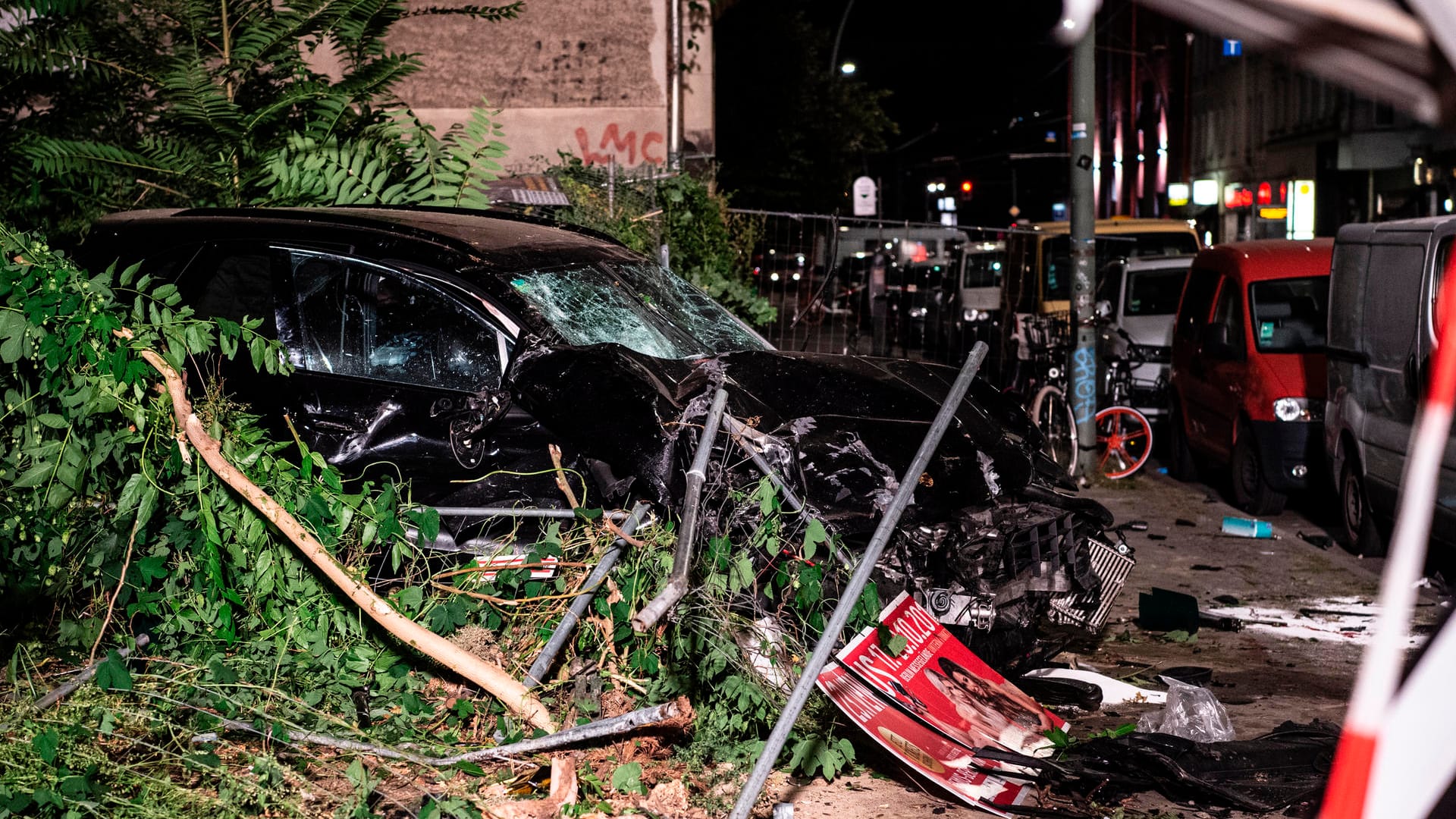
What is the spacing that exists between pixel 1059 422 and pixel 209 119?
7.01 m

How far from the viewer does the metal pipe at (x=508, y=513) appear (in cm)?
448

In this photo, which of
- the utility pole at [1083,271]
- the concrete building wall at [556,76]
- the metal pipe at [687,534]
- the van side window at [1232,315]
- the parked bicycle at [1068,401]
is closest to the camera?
the metal pipe at [687,534]

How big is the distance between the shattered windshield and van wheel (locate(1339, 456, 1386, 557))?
397 cm

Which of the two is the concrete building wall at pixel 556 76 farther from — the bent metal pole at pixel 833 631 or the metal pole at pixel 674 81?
the bent metal pole at pixel 833 631

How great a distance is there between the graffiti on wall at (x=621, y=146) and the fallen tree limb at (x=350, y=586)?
942 cm

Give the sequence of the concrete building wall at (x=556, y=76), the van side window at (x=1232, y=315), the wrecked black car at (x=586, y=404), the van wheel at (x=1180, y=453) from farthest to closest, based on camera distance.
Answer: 1. the concrete building wall at (x=556, y=76)
2. the van wheel at (x=1180, y=453)
3. the van side window at (x=1232, y=315)
4. the wrecked black car at (x=586, y=404)

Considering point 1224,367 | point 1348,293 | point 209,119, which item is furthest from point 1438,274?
point 209,119

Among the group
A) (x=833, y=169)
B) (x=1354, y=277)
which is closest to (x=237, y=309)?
(x=1354, y=277)

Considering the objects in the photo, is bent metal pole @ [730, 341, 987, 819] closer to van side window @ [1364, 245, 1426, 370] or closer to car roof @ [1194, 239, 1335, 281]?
van side window @ [1364, 245, 1426, 370]

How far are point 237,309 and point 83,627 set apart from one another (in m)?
1.77

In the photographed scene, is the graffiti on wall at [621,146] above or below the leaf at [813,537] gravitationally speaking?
above

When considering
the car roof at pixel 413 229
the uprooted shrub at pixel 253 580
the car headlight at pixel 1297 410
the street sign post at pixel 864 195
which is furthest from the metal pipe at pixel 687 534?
the street sign post at pixel 864 195

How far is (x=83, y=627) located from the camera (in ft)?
14.4

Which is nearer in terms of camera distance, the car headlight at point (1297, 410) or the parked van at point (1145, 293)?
the car headlight at point (1297, 410)
